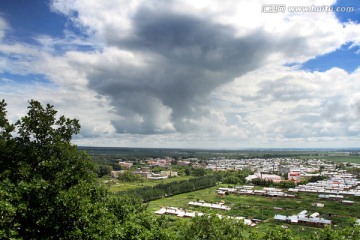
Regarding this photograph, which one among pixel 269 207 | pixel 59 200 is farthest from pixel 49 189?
pixel 269 207

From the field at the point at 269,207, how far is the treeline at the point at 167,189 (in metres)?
1.59

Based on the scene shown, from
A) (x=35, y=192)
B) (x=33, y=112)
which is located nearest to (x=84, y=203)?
(x=35, y=192)

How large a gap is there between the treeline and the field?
1593 millimetres

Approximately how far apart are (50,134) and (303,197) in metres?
60.1

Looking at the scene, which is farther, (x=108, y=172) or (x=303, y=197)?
(x=108, y=172)

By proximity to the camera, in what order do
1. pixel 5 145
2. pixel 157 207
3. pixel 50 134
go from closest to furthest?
pixel 5 145 → pixel 50 134 → pixel 157 207

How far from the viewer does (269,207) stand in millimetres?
51219

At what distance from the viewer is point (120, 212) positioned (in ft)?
42.2

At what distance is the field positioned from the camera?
41741 millimetres

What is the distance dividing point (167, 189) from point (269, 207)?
22273mm

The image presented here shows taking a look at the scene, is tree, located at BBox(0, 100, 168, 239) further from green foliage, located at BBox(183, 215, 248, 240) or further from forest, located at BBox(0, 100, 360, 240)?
green foliage, located at BBox(183, 215, 248, 240)

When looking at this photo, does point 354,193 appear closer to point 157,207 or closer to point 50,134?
point 157,207

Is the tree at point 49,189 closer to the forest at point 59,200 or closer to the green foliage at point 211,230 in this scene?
the forest at point 59,200

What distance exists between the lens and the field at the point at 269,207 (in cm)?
4174
